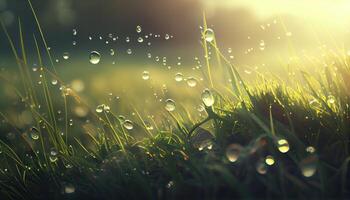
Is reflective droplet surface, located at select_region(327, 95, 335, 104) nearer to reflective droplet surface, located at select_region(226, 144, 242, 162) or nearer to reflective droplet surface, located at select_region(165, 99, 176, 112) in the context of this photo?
reflective droplet surface, located at select_region(226, 144, 242, 162)

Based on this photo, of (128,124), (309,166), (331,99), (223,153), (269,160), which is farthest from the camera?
Result: (128,124)

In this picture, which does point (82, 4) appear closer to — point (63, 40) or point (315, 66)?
point (63, 40)

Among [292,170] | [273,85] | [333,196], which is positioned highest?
[273,85]

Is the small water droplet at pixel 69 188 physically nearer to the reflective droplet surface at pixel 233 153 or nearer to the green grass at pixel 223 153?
the green grass at pixel 223 153

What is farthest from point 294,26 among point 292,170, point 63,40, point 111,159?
point 63,40

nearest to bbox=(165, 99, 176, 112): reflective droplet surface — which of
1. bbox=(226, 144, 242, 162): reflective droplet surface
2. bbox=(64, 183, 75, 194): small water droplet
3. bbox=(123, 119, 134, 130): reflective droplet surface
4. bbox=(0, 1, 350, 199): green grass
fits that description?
bbox=(0, 1, 350, 199): green grass

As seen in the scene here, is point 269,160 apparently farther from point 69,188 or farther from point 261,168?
point 69,188

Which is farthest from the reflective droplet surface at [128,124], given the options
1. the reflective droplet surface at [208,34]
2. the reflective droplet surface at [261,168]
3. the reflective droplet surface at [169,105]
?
the reflective droplet surface at [261,168]

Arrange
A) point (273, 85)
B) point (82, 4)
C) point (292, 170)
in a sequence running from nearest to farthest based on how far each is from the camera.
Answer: point (292, 170), point (273, 85), point (82, 4)

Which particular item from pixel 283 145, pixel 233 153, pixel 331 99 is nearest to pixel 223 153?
pixel 233 153

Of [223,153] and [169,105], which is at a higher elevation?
[169,105]
